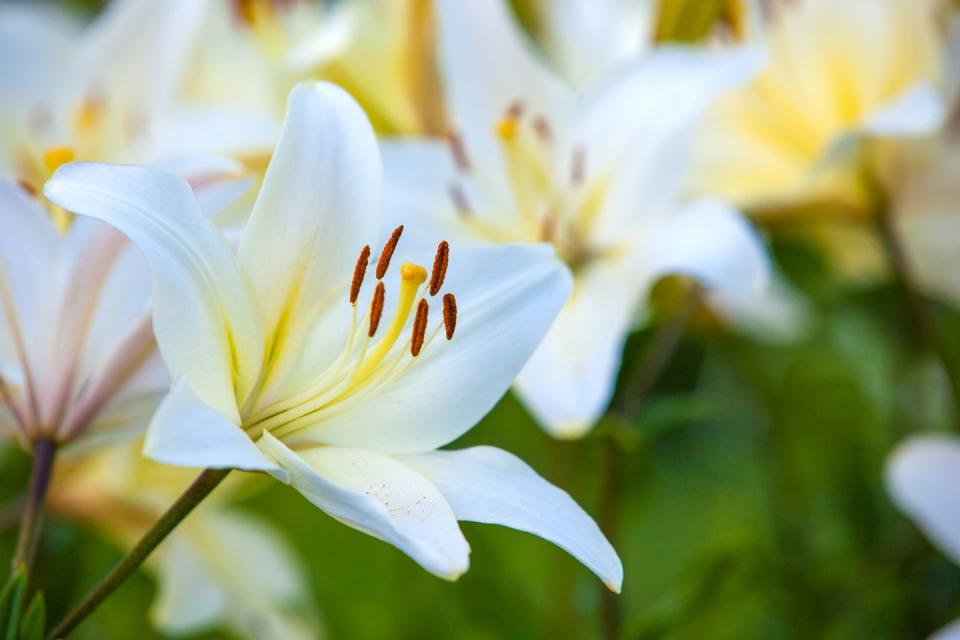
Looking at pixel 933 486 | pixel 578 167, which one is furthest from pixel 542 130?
pixel 933 486

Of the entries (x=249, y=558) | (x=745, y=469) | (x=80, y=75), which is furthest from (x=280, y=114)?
(x=745, y=469)

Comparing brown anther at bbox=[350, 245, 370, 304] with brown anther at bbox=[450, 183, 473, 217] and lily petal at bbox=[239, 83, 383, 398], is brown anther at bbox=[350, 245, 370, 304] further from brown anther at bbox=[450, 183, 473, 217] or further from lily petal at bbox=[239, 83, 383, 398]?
brown anther at bbox=[450, 183, 473, 217]

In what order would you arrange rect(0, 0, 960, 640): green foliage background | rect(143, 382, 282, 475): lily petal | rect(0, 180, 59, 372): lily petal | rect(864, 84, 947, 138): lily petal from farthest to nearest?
rect(0, 0, 960, 640): green foliage background, rect(864, 84, 947, 138): lily petal, rect(0, 180, 59, 372): lily petal, rect(143, 382, 282, 475): lily petal

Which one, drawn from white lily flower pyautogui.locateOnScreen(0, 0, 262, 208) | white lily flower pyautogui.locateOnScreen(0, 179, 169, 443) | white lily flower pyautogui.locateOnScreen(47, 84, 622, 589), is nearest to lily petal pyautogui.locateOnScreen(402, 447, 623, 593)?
white lily flower pyautogui.locateOnScreen(47, 84, 622, 589)

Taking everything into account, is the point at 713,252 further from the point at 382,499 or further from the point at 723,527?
the point at 723,527

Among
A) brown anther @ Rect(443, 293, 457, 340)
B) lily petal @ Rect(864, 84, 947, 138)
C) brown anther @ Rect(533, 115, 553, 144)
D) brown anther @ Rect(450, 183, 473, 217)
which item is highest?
lily petal @ Rect(864, 84, 947, 138)
